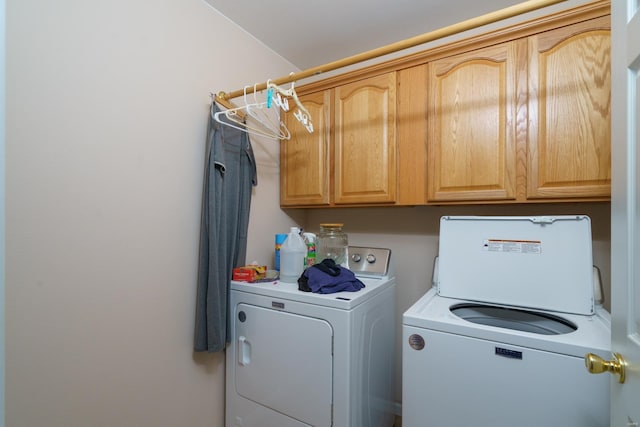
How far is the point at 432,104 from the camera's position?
1.60 meters

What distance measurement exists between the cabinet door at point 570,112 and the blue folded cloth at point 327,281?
98cm

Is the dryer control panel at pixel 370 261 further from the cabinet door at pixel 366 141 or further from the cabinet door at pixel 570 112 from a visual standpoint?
the cabinet door at pixel 570 112

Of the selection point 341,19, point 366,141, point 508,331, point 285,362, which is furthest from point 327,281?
point 341,19

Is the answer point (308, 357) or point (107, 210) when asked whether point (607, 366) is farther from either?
point (107, 210)

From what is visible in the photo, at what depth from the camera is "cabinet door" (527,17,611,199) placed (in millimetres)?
1245

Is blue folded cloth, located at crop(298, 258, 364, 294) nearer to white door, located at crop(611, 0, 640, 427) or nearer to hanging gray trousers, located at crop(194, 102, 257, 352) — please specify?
hanging gray trousers, located at crop(194, 102, 257, 352)

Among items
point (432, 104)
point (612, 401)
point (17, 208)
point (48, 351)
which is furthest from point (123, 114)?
point (612, 401)

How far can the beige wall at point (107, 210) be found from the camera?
107 centimetres

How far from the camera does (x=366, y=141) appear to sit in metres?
1.82

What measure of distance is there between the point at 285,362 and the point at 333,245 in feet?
2.84

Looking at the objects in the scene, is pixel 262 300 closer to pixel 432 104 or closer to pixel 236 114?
pixel 236 114

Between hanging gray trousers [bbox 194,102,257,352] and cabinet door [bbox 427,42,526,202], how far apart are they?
115cm

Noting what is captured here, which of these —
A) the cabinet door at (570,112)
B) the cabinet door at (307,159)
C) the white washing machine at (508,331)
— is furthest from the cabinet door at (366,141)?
the cabinet door at (570,112)

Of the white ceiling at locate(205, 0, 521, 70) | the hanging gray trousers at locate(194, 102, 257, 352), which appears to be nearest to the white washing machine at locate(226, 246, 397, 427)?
the hanging gray trousers at locate(194, 102, 257, 352)
